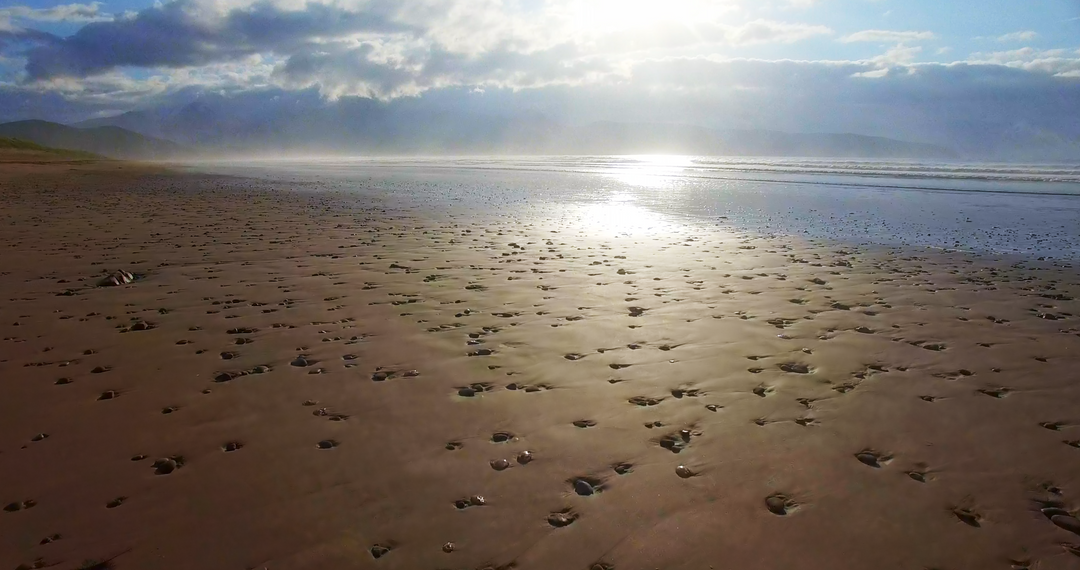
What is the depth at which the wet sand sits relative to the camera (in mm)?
3688

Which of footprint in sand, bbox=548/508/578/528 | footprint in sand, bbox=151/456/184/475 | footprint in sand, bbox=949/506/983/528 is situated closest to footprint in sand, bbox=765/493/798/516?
footprint in sand, bbox=949/506/983/528

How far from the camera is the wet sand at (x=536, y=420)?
3.69 m

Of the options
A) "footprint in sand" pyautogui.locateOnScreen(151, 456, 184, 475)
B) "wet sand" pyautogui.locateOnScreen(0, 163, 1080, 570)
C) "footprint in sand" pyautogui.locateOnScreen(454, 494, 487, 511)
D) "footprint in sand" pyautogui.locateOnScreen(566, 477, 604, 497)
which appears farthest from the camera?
"footprint in sand" pyautogui.locateOnScreen(151, 456, 184, 475)

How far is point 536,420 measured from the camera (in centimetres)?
521

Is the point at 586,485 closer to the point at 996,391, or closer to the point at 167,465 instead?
the point at 167,465

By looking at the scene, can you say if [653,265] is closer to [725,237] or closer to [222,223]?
[725,237]

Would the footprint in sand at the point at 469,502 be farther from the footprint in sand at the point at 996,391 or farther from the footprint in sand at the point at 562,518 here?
the footprint in sand at the point at 996,391

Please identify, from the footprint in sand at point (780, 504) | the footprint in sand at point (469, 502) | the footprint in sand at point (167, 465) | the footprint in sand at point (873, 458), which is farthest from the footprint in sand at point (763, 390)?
the footprint in sand at point (167, 465)

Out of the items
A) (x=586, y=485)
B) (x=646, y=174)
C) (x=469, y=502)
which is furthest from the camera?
(x=646, y=174)

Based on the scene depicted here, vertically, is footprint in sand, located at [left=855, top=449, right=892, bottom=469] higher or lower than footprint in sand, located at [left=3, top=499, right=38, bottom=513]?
lower

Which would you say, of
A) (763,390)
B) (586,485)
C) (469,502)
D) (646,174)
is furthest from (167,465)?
(646,174)

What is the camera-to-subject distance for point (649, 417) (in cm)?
528

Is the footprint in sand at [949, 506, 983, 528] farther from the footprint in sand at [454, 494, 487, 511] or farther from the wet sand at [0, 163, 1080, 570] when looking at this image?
the footprint in sand at [454, 494, 487, 511]

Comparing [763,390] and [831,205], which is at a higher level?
[831,205]
